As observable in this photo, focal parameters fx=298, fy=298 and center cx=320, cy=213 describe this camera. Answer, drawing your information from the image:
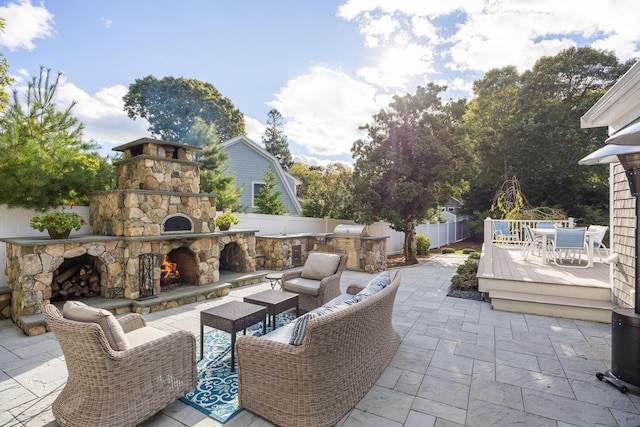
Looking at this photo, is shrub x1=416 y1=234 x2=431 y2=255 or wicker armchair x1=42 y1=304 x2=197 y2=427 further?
shrub x1=416 y1=234 x2=431 y2=255

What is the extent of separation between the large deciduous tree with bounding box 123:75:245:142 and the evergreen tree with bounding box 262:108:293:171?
21.0 ft

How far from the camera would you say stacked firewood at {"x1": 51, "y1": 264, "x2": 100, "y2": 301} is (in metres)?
5.35

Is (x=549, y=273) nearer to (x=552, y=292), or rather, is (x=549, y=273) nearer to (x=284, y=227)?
(x=552, y=292)

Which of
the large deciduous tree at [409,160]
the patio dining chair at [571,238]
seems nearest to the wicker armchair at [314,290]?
the patio dining chair at [571,238]

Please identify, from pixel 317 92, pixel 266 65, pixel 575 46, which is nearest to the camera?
pixel 266 65

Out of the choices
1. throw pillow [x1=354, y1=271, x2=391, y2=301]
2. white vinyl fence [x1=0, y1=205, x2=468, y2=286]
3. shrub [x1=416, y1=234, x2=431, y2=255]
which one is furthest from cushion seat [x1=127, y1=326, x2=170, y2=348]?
shrub [x1=416, y1=234, x2=431, y2=255]

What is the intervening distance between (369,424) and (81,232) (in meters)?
6.60

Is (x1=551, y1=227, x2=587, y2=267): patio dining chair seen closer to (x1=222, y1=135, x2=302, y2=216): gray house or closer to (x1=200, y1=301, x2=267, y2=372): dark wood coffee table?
(x1=200, y1=301, x2=267, y2=372): dark wood coffee table

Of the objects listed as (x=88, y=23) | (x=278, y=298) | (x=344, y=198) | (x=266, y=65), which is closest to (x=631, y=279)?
(x=278, y=298)

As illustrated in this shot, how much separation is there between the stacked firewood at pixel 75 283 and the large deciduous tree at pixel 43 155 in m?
1.27

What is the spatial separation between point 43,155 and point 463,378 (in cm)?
708

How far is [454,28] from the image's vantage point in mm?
7652

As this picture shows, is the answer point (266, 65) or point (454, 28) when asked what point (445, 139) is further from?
point (266, 65)

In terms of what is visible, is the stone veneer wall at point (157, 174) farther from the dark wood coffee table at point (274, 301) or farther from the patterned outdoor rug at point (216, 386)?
the patterned outdoor rug at point (216, 386)
